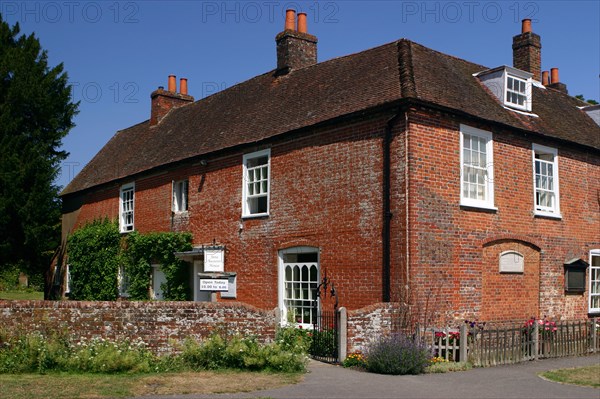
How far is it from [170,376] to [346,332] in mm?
4122

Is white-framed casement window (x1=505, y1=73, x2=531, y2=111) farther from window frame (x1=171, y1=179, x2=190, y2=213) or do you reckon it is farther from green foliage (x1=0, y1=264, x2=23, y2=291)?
green foliage (x1=0, y1=264, x2=23, y2=291)

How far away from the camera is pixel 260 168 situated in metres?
19.7

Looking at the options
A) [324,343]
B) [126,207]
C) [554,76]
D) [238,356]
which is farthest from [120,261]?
[554,76]

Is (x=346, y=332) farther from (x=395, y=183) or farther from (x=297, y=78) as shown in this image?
(x=297, y=78)

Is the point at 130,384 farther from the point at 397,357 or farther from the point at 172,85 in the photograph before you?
the point at 172,85

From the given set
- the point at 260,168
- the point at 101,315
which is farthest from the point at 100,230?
the point at 101,315

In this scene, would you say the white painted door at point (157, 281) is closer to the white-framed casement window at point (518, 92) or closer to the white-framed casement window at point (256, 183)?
the white-framed casement window at point (256, 183)

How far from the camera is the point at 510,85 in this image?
19234 mm

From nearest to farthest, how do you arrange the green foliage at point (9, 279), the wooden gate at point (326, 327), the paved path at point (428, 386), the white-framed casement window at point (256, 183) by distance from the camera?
the paved path at point (428, 386)
the wooden gate at point (326, 327)
the white-framed casement window at point (256, 183)
the green foliage at point (9, 279)

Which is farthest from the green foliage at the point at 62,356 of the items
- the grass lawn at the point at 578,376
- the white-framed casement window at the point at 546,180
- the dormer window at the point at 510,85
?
the dormer window at the point at 510,85

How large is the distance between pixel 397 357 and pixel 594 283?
9.60m

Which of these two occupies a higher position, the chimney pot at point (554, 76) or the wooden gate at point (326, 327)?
the chimney pot at point (554, 76)

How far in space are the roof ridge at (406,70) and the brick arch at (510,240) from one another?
4.07 metres

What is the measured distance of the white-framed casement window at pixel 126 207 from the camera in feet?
85.1
